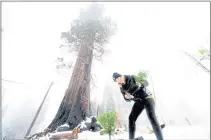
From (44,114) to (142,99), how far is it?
188 ft

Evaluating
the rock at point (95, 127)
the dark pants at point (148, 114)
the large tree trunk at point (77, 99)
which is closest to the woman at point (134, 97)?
the dark pants at point (148, 114)

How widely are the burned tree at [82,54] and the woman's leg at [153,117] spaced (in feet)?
26.5

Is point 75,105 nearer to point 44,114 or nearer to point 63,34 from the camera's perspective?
point 63,34

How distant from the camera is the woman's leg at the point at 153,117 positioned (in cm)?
474

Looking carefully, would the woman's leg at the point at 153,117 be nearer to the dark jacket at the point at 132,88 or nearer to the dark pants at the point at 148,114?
the dark pants at the point at 148,114

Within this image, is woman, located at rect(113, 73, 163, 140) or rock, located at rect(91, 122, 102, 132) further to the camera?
rock, located at rect(91, 122, 102, 132)

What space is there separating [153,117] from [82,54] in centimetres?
1192

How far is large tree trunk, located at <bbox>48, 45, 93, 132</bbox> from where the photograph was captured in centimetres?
1218

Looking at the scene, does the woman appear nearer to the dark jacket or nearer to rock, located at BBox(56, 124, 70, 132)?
the dark jacket

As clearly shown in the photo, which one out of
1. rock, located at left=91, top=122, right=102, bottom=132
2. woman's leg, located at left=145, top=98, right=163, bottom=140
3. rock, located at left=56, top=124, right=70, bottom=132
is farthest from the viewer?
rock, located at left=91, top=122, right=102, bottom=132

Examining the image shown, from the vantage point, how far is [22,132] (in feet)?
167

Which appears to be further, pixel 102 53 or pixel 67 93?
pixel 102 53

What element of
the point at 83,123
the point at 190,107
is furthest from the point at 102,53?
the point at 190,107

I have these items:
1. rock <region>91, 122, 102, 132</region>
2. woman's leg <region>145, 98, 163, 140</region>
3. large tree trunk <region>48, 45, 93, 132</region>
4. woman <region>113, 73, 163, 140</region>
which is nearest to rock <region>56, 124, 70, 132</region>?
large tree trunk <region>48, 45, 93, 132</region>
